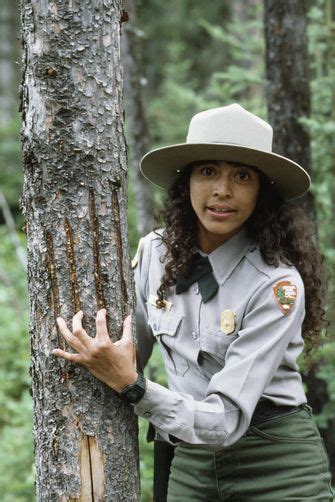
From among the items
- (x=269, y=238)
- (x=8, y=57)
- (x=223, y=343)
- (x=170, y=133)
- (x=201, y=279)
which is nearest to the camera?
(x=223, y=343)

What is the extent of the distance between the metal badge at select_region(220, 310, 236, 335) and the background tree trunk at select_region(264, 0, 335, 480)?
227 cm

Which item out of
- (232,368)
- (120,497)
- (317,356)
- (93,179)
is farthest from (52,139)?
(317,356)

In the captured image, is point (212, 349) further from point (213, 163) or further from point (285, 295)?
point (213, 163)

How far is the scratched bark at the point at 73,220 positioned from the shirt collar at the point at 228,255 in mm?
520

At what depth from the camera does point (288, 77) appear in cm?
479

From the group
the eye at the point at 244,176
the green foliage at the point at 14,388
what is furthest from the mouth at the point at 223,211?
the green foliage at the point at 14,388

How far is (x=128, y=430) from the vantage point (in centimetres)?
246

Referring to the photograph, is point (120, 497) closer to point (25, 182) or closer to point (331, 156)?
point (25, 182)

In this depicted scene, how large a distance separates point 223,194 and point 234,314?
18.5 inches

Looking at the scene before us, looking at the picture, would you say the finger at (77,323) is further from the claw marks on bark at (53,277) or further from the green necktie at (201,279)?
the green necktie at (201,279)

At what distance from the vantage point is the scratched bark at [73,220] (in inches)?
90.0

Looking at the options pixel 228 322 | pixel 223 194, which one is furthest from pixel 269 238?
pixel 228 322

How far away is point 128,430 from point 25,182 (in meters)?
0.97

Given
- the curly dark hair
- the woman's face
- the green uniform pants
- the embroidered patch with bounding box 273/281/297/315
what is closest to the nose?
the woman's face
